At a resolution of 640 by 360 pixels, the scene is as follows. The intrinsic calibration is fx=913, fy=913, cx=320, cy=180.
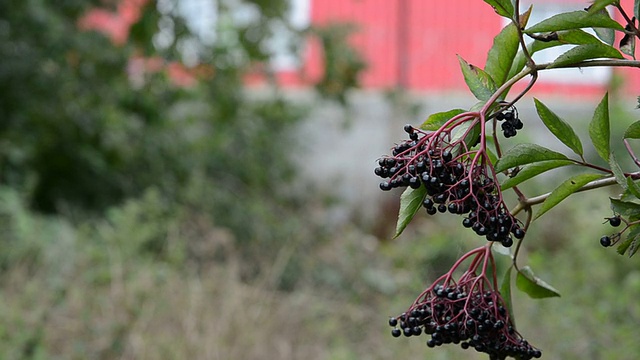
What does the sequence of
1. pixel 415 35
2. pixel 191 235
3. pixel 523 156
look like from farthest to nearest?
pixel 415 35
pixel 191 235
pixel 523 156

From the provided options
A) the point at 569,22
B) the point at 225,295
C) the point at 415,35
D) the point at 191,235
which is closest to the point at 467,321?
the point at 569,22

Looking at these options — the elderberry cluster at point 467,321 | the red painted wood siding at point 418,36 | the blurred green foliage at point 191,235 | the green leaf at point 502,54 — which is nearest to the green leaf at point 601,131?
the green leaf at point 502,54

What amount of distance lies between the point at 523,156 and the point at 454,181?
164 mm

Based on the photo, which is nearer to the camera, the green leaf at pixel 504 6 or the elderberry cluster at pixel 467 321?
the green leaf at pixel 504 6

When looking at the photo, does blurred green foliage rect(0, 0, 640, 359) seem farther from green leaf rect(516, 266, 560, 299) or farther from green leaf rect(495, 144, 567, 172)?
green leaf rect(495, 144, 567, 172)

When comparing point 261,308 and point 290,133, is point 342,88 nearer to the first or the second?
point 290,133

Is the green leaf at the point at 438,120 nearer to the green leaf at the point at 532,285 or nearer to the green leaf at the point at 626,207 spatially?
the green leaf at the point at 626,207

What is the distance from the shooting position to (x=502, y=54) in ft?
4.33

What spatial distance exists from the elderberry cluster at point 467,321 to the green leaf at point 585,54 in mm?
357

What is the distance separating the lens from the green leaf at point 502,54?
130cm

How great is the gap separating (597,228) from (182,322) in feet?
10.5

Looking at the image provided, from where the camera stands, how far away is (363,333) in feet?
17.6

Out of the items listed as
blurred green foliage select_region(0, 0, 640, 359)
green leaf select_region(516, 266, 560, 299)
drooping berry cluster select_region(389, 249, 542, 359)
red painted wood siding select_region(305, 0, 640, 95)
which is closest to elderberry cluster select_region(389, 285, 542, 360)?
drooping berry cluster select_region(389, 249, 542, 359)

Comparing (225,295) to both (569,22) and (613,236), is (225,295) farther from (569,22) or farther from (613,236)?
(569,22)
